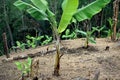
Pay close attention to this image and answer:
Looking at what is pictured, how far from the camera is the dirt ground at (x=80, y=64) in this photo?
23.6 ft

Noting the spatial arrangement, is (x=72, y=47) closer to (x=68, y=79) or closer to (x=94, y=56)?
(x=94, y=56)

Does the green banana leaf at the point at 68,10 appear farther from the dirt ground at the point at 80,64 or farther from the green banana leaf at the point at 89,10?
the dirt ground at the point at 80,64

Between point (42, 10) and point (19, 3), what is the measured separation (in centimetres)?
63

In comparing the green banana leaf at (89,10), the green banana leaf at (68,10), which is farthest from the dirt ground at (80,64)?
the green banana leaf at (89,10)

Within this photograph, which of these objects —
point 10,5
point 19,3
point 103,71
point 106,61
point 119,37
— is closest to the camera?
point 19,3

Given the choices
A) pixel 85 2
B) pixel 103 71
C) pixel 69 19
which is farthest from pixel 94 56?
pixel 85 2

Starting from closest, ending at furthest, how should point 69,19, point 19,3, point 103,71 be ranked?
point 69,19
point 19,3
point 103,71

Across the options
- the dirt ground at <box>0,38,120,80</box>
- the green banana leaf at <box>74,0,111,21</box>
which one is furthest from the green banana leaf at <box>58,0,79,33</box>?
the dirt ground at <box>0,38,120,80</box>

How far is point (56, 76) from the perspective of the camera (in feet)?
23.1

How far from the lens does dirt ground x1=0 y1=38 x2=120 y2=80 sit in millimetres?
7188

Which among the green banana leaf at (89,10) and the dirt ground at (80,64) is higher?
the green banana leaf at (89,10)

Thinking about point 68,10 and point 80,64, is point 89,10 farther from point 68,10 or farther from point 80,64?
point 80,64

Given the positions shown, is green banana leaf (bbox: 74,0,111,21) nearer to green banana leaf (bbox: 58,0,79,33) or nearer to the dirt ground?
green banana leaf (bbox: 58,0,79,33)

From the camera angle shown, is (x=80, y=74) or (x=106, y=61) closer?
(x=80, y=74)
